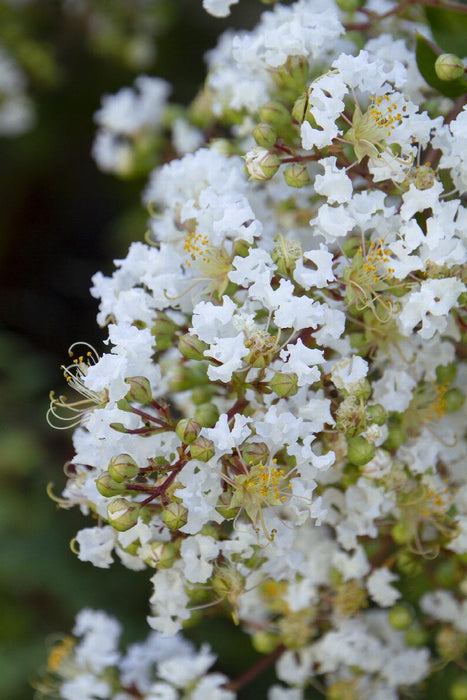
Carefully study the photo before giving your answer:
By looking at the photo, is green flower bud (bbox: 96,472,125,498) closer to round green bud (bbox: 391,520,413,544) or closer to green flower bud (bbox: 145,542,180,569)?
green flower bud (bbox: 145,542,180,569)

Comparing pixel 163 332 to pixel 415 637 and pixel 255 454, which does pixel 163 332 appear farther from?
pixel 415 637

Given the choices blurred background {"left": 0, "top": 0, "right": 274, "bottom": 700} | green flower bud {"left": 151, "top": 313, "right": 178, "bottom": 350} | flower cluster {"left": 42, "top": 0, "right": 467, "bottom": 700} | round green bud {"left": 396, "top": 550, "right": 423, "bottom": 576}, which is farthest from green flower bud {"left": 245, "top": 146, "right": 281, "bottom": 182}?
blurred background {"left": 0, "top": 0, "right": 274, "bottom": 700}

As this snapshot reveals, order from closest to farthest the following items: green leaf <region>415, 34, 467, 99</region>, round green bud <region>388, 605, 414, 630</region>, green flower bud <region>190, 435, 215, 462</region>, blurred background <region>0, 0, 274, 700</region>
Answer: green flower bud <region>190, 435, 215, 462</region>
green leaf <region>415, 34, 467, 99</region>
round green bud <region>388, 605, 414, 630</region>
blurred background <region>0, 0, 274, 700</region>

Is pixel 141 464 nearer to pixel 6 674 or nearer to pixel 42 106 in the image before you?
pixel 6 674

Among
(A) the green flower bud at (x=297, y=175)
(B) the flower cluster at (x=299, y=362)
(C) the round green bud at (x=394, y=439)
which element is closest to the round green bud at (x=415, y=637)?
(B) the flower cluster at (x=299, y=362)

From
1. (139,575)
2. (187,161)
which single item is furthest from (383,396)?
(139,575)
